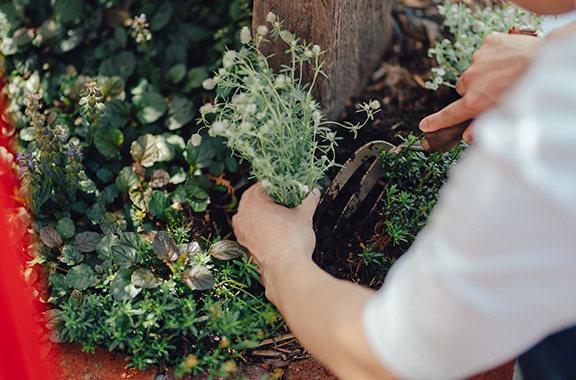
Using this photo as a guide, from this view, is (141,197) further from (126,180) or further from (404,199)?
(404,199)

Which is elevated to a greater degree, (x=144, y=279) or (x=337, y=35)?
Result: (x=337, y=35)

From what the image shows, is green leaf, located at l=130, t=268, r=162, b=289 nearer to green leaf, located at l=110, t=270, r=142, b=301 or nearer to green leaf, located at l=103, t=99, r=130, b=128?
green leaf, located at l=110, t=270, r=142, b=301

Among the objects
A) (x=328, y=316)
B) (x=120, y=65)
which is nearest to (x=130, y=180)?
(x=120, y=65)

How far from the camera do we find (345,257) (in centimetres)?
160

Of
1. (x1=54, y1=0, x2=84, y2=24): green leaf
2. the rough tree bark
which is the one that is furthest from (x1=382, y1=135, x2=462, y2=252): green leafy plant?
(x1=54, y1=0, x2=84, y2=24): green leaf

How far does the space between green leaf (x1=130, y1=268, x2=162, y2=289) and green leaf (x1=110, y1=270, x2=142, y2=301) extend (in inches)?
0.7

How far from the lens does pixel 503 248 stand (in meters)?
0.71

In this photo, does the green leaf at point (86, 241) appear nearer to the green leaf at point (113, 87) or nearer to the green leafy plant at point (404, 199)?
the green leaf at point (113, 87)

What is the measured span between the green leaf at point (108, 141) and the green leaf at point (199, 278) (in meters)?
0.61

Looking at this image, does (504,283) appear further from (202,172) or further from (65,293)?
(202,172)

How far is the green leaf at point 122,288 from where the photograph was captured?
4.30 ft

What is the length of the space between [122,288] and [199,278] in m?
0.20

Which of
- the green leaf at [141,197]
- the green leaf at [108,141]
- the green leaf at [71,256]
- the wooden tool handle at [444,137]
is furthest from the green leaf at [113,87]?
the wooden tool handle at [444,137]

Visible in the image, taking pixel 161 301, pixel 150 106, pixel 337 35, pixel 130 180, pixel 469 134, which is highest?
pixel 337 35
